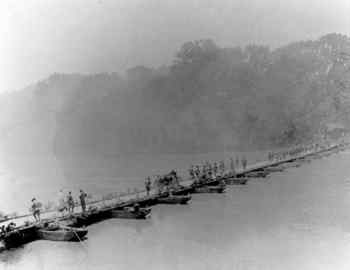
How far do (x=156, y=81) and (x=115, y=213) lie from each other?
80509mm

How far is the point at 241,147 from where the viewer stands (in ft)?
325

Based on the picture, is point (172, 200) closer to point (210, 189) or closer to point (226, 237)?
point (210, 189)

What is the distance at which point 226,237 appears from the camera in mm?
25125

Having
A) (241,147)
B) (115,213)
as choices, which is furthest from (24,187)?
(241,147)

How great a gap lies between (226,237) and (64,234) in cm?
954

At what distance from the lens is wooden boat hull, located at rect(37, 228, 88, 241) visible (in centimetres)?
2458

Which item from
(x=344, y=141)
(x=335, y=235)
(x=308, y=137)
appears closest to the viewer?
(x=335, y=235)

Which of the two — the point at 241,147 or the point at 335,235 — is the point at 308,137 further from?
the point at 335,235

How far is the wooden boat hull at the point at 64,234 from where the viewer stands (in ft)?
80.6

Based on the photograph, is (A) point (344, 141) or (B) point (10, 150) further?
(B) point (10, 150)

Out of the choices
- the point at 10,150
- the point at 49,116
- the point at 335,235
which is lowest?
the point at 335,235

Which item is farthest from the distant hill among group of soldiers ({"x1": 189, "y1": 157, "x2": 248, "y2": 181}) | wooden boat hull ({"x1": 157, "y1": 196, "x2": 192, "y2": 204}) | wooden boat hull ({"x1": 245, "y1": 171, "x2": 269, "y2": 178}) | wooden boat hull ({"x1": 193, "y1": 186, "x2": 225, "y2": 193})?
wooden boat hull ({"x1": 157, "y1": 196, "x2": 192, "y2": 204})

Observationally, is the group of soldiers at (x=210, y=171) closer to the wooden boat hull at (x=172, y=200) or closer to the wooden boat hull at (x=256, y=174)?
the wooden boat hull at (x=256, y=174)

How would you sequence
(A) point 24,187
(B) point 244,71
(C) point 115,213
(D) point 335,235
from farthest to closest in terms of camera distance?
(B) point 244,71 → (A) point 24,187 → (C) point 115,213 → (D) point 335,235
